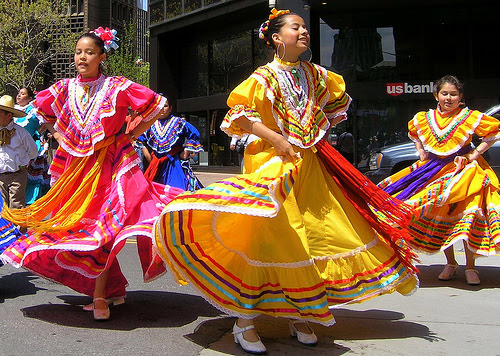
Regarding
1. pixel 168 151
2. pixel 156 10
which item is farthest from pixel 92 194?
pixel 156 10

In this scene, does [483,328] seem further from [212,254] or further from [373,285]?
[212,254]

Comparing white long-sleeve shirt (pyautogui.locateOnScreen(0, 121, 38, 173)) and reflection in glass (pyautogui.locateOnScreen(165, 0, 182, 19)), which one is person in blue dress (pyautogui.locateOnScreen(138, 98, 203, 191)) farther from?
reflection in glass (pyautogui.locateOnScreen(165, 0, 182, 19))

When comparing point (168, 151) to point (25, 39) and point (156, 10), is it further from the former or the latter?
point (25, 39)

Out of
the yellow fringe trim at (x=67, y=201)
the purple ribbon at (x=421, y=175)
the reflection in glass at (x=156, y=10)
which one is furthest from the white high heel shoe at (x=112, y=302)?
the reflection in glass at (x=156, y=10)

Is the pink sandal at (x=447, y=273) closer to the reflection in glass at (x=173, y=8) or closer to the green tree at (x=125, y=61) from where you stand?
the reflection in glass at (x=173, y=8)

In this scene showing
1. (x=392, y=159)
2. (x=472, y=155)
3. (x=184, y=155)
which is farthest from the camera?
(x=392, y=159)

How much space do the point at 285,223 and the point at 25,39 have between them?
112 ft

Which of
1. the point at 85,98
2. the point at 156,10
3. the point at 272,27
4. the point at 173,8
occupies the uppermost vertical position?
the point at 156,10

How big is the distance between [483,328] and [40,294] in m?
3.56

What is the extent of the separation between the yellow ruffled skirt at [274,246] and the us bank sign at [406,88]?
45.6 ft

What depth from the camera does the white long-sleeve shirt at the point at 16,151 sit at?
6832 mm

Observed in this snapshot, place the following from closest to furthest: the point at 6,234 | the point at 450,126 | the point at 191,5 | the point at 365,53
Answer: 1. the point at 6,234
2. the point at 450,126
3. the point at 365,53
4. the point at 191,5

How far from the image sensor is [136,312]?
469 cm

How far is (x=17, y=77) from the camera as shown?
111ft
